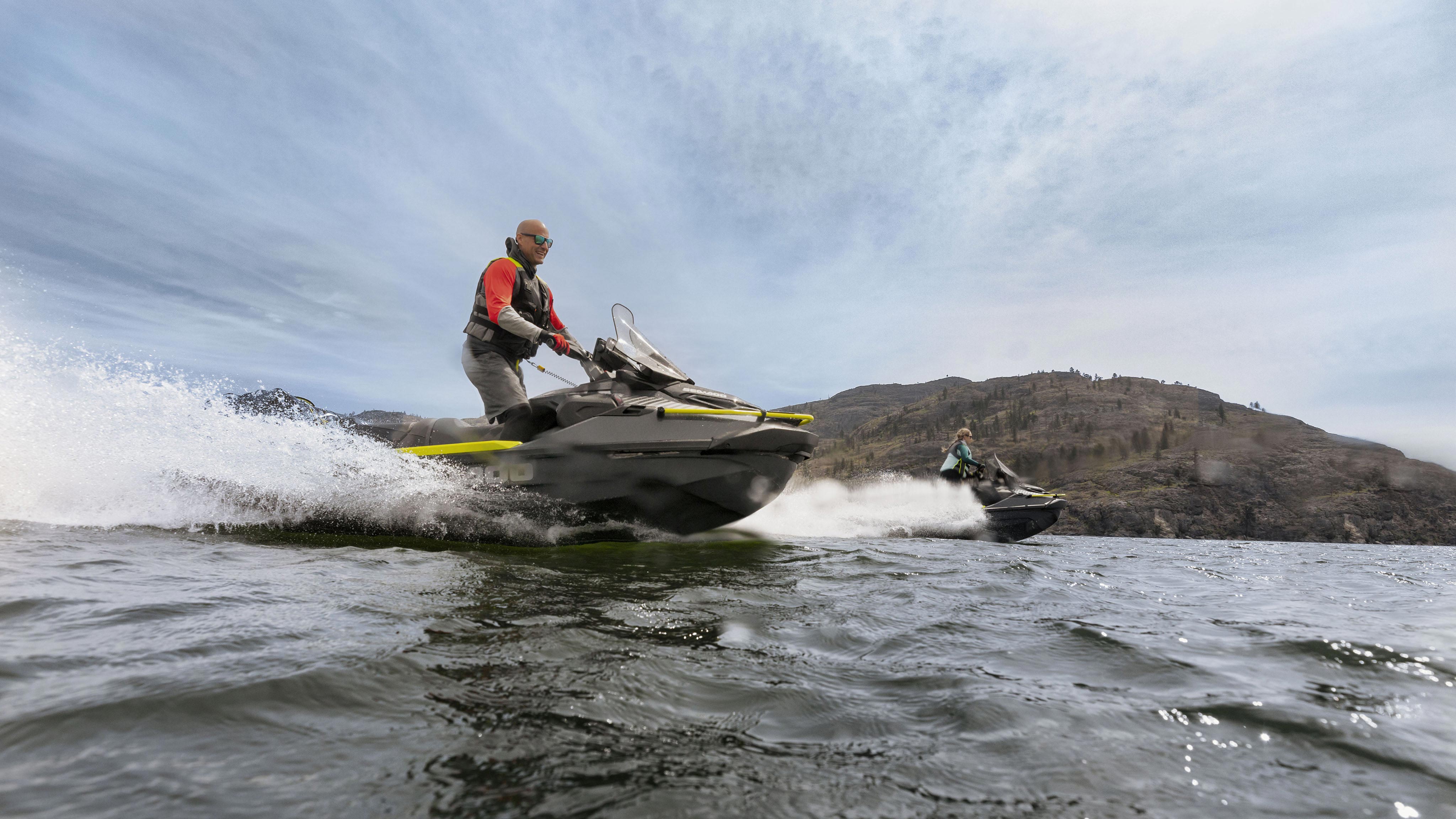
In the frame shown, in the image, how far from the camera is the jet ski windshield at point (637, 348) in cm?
645

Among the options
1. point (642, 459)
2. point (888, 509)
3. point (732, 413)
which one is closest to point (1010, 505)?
point (888, 509)

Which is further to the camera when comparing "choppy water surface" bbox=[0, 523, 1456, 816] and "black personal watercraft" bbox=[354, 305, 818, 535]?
"black personal watercraft" bbox=[354, 305, 818, 535]

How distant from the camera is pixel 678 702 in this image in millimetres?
1790

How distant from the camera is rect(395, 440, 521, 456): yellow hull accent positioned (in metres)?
5.93

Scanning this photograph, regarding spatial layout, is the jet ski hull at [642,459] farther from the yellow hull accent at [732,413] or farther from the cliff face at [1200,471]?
the cliff face at [1200,471]

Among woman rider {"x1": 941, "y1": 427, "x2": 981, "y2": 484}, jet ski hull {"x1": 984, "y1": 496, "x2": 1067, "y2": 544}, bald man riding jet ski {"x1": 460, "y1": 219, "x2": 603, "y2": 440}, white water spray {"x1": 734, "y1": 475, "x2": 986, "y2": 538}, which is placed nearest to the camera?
bald man riding jet ski {"x1": 460, "y1": 219, "x2": 603, "y2": 440}

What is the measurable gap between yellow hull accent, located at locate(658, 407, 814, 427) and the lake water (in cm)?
173

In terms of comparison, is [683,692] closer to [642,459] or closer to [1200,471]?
[642,459]

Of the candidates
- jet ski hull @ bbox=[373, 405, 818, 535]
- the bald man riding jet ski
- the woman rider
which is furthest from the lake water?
the woman rider

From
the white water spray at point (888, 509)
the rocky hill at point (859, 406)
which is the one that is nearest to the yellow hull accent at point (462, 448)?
the white water spray at point (888, 509)

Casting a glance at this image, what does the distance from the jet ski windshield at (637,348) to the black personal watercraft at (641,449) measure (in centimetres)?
4

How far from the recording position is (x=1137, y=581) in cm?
525

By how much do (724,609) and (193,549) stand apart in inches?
161

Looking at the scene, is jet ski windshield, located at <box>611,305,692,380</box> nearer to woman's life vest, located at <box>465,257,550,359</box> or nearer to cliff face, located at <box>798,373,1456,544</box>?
woman's life vest, located at <box>465,257,550,359</box>
